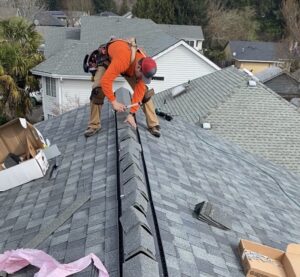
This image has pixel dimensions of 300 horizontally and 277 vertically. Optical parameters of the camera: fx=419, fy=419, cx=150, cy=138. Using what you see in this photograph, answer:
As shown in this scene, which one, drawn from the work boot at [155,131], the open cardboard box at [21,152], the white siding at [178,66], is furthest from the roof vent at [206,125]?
the white siding at [178,66]

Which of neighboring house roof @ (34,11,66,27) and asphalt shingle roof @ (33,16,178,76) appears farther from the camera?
neighboring house roof @ (34,11,66,27)

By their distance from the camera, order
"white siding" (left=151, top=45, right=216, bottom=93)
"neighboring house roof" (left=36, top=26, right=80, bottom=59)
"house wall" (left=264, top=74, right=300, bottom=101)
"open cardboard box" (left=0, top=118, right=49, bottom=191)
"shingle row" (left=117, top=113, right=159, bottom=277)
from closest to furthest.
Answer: "shingle row" (left=117, top=113, right=159, bottom=277), "open cardboard box" (left=0, top=118, right=49, bottom=191), "white siding" (left=151, top=45, right=216, bottom=93), "neighboring house roof" (left=36, top=26, right=80, bottom=59), "house wall" (left=264, top=74, right=300, bottom=101)

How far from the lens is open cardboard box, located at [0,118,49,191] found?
20.5 feet

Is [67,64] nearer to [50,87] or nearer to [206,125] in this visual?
[50,87]

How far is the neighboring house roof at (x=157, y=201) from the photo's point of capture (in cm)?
423

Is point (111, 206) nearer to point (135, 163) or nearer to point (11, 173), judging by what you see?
point (135, 163)

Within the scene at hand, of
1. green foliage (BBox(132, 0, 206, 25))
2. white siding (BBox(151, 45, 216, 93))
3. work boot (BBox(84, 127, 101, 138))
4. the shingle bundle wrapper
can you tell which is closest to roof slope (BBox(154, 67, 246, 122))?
white siding (BBox(151, 45, 216, 93))

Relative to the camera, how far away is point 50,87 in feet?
75.9

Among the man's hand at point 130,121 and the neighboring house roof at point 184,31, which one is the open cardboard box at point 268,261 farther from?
the neighboring house roof at point 184,31

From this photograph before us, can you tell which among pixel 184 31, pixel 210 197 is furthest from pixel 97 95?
pixel 184 31

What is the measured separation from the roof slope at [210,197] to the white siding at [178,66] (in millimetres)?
14088

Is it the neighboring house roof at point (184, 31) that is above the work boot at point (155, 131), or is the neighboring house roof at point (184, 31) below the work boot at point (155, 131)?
below

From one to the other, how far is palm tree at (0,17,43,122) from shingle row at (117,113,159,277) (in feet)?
41.8

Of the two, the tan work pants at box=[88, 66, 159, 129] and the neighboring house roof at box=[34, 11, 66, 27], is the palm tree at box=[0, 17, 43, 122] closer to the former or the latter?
the tan work pants at box=[88, 66, 159, 129]
